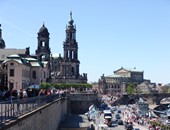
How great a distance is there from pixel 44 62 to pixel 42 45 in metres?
10.4

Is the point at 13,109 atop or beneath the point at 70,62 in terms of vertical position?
beneath

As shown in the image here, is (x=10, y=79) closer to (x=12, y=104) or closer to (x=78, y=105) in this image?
(x=78, y=105)

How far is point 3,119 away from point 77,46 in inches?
3324

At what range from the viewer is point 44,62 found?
2810 inches

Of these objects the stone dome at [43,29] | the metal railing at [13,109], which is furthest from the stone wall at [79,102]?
the metal railing at [13,109]

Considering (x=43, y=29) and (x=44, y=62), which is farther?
(x=43, y=29)

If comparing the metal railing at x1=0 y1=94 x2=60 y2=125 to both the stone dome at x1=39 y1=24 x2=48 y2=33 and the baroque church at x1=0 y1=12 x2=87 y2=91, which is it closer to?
the baroque church at x1=0 y1=12 x2=87 y2=91

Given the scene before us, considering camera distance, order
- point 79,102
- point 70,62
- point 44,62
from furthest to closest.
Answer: point 70,62 < point 44,62 < point 79,102

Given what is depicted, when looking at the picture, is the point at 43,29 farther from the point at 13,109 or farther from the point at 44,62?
the point at 13,109

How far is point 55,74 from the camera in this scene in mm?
102125

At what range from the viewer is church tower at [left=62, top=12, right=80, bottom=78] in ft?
321

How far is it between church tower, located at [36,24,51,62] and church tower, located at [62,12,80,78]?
1698 centimetres

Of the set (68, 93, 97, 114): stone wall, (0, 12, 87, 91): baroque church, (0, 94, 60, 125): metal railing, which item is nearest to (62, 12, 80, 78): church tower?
(0, 12, 87, 91): baroque church

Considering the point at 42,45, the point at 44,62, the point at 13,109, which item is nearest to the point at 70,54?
the point at 42,45
